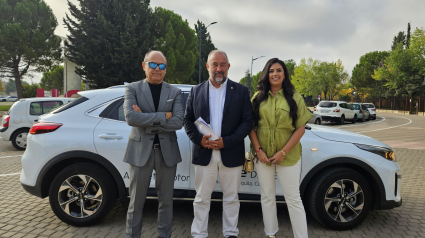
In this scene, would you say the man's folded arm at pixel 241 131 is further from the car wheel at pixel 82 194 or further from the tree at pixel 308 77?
the tree at pixel 308 77

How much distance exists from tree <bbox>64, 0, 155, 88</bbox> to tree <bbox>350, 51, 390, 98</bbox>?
50.9 metres

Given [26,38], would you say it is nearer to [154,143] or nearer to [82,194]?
[82,194]

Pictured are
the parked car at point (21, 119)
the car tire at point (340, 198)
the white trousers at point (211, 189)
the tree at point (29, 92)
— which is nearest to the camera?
the white trousers at point (211, 189)

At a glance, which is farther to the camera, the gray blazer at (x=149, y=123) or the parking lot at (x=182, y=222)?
the parking lot at (x=182, y=222)

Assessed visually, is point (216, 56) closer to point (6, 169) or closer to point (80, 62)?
point (6, 169)

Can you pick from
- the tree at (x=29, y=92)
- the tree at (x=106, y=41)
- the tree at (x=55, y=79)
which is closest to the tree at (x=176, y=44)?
the tree at (x=106, y=41)

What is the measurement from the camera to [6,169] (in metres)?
6.55

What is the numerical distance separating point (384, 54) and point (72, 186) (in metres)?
73.9

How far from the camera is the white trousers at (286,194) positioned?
2842 mm

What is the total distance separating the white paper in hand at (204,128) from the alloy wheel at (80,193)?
1467 mm

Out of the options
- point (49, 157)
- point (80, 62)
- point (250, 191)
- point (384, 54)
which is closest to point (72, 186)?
point (49, 157)

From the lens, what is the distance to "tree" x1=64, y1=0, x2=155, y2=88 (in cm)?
2469

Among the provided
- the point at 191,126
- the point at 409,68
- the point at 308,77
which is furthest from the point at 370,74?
the point at 191,126

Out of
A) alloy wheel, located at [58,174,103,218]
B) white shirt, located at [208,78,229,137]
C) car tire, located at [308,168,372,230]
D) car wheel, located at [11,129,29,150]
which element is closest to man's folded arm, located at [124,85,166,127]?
white shirt, located at [208,78,229,137]
